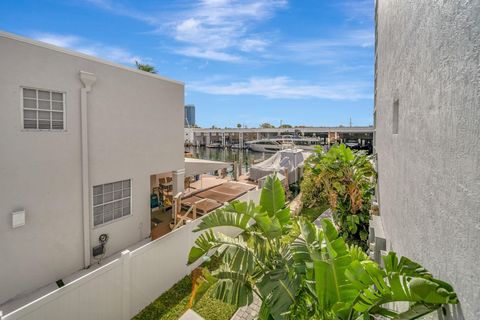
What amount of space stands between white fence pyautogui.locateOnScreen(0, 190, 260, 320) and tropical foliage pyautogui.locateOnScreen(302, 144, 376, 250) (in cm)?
Result: 534

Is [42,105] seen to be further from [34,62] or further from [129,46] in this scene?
[129,46]

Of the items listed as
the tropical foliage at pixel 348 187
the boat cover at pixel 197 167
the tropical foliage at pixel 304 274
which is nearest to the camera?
the tropical foliage at pixel 304 274

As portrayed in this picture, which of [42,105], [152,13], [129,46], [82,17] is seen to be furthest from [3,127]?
[129,46]

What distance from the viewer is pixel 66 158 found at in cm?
851

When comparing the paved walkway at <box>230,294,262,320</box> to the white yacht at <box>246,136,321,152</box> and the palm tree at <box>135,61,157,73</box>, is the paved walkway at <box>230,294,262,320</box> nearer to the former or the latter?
the palm tree at <box>135,61,157,73</box>

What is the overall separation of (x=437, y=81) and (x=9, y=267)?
10832 millimetres

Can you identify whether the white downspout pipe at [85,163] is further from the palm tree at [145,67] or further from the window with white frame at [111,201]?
the palm tree at [145,67]

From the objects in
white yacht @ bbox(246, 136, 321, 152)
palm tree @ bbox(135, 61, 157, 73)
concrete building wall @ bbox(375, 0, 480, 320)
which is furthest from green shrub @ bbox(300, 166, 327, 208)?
white yacht @ bbox(246, 136, 321, 152)

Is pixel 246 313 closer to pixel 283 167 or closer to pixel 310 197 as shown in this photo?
pixel 310 197

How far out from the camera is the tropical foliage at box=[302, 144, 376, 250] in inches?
355

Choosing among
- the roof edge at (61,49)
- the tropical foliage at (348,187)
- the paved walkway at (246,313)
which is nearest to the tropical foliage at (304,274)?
the paved walkway at (246,313)

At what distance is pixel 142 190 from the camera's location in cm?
1149

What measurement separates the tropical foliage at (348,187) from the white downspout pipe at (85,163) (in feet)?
27.7

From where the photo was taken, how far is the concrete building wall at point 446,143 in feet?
5.45
